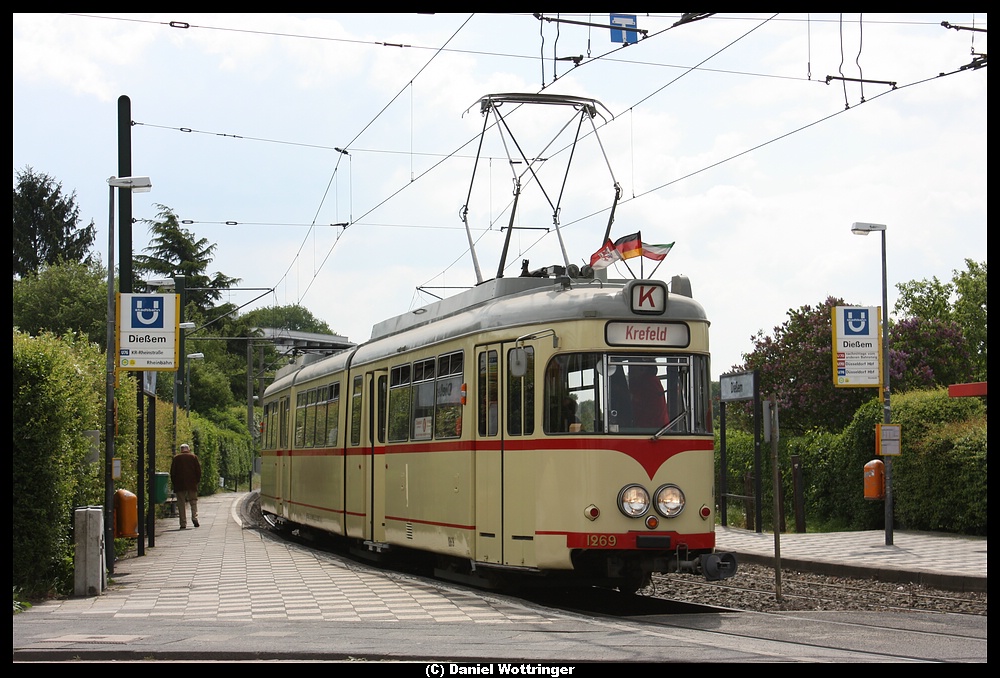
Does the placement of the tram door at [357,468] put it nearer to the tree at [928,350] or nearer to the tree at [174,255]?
the tree at [928,350]

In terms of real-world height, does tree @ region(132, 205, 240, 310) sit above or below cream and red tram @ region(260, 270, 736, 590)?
above

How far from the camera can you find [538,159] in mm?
17484

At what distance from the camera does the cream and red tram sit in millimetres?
12438

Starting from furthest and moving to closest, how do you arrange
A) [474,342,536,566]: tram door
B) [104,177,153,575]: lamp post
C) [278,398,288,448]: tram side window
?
[278,398,288,448]: tram side window → [104,177,153,575]: lamp post → [474,342,536,566]: tram door

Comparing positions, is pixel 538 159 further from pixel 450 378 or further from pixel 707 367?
pixel 707 367

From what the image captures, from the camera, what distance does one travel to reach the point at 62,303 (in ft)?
201

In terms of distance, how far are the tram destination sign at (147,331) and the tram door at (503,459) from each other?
6082 mm

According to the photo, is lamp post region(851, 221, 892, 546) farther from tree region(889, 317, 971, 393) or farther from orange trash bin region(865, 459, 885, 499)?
tree region(889, 317, 971, 393)

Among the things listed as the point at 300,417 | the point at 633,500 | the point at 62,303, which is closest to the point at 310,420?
the point at 300,417

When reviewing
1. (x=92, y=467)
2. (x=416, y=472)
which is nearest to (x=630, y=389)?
(x=416, y=472)

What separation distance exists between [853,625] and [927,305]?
229 feet

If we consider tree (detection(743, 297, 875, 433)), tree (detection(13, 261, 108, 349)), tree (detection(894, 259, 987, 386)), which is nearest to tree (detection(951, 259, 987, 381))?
tree (detection(894, 259, 987, 386))

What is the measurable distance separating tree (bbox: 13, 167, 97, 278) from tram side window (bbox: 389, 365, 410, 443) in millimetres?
59950

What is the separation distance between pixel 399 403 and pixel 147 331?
13.4 ft
